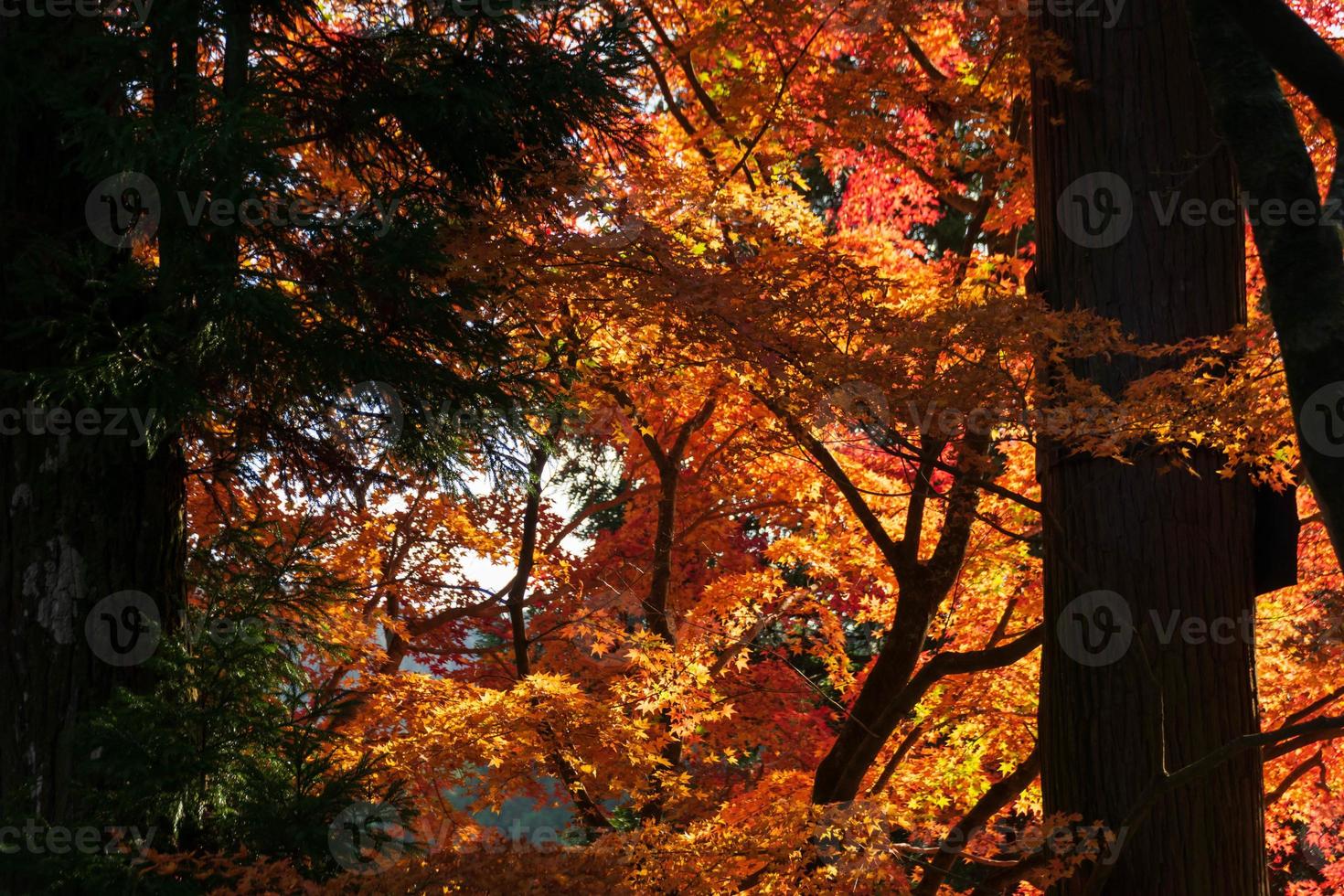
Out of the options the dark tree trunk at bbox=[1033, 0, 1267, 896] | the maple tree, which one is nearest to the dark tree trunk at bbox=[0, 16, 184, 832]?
the maple tree

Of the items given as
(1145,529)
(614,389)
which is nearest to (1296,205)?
(1145,529)

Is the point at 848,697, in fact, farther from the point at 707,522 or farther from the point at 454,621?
the point at 454,621

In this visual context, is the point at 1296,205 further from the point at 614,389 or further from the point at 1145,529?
the point at 614,389

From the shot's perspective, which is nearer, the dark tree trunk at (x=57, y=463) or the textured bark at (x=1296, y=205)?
the textured bark at (x=1296, y=205)

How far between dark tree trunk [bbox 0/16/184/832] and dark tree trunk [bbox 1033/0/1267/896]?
3.98 metres

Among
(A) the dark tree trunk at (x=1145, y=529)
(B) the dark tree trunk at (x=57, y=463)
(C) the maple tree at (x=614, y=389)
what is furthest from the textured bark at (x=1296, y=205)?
(B) the dark tree trunk at (x=57, y=463)

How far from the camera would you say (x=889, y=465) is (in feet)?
30.3

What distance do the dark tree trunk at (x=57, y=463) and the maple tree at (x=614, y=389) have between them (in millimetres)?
36

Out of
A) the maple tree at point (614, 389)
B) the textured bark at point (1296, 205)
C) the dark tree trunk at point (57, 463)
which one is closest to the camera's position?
the textured bark at point (1296, 205)

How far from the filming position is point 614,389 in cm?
741

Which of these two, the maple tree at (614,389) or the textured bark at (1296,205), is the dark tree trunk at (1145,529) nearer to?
the maple tree at (614,389)

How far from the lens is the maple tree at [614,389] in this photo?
4281 mm

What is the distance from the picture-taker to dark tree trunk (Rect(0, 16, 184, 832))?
14.8 feet

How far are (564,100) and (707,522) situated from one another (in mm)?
5493
